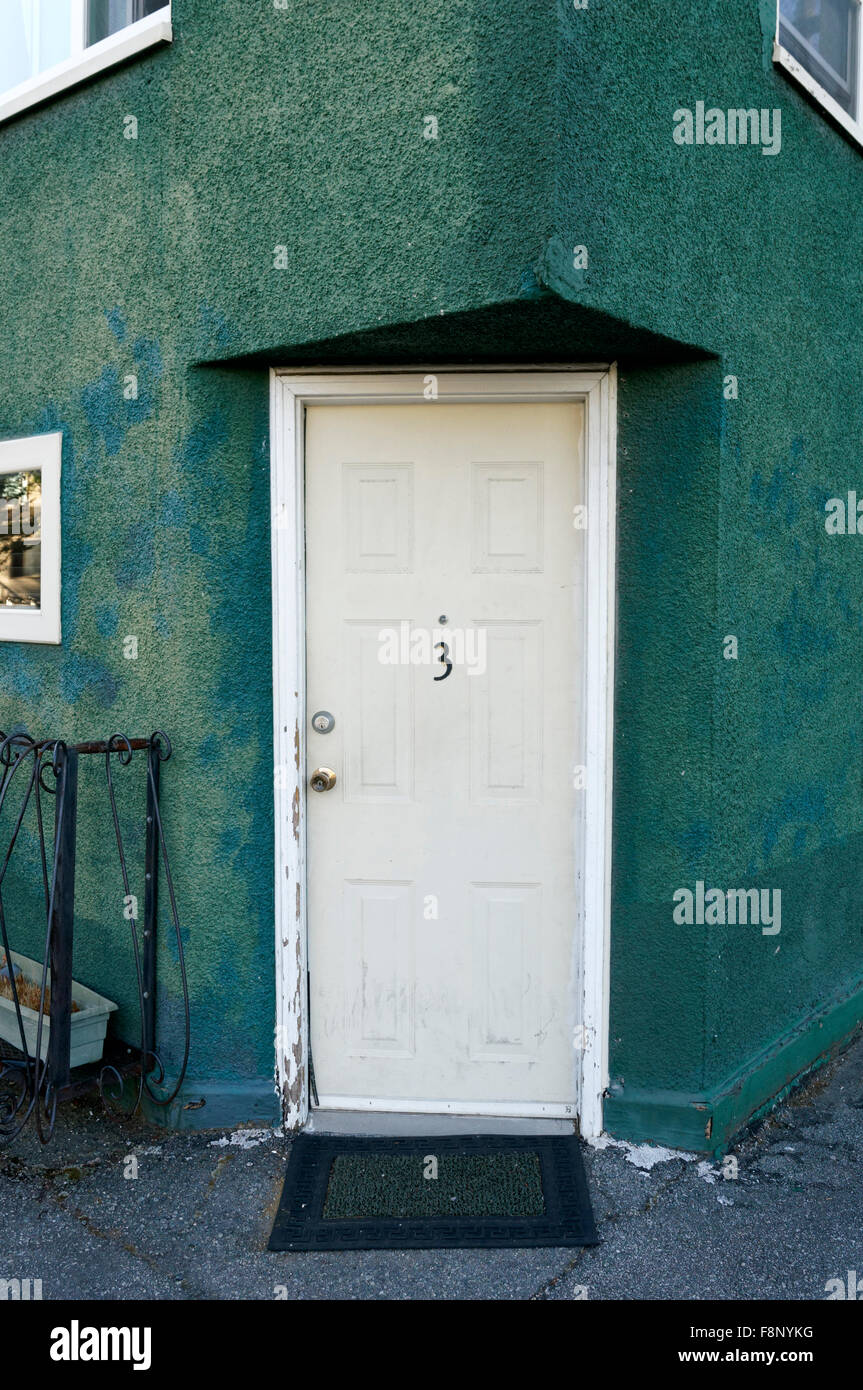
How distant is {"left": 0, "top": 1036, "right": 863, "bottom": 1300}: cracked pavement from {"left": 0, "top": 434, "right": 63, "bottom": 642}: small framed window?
6.02 feet

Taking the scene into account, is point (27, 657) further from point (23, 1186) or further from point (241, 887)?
point (23, 1186)

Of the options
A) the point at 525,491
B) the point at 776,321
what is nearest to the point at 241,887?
the point at 525,491

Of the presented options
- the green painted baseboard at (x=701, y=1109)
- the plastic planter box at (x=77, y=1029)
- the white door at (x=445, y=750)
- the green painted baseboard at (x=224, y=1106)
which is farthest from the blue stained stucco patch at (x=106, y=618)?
the green painted baseboard at (x=701, y=1109)

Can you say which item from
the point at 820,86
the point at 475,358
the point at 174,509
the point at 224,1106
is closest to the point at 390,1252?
the point at 224,1106

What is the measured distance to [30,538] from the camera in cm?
380

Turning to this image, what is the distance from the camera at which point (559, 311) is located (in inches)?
107

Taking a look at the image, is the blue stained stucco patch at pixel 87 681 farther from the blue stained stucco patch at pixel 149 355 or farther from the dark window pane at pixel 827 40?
the dark window pane at pixel 827 40

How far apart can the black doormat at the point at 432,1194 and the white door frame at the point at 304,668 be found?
189 mm

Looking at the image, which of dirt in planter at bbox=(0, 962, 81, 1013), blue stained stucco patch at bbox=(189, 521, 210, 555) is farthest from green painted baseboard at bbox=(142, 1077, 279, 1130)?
blue stained stucco patch at bbox=(189, 521, 210, 555)

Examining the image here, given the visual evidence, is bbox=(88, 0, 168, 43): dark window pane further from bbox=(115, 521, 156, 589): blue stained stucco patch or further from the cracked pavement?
the cracked pavement

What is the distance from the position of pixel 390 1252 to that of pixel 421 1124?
629mm

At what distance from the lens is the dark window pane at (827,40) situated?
3.66 meters

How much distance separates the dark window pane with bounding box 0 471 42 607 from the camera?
3768 millimetres

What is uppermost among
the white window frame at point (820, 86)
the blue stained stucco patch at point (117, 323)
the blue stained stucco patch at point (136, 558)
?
the white window frame at point (820, 86)
